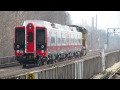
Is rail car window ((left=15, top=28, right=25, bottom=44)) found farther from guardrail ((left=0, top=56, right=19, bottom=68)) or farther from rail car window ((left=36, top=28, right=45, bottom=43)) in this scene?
guardrail ((left=0, top=56, right=19, bottom=68))

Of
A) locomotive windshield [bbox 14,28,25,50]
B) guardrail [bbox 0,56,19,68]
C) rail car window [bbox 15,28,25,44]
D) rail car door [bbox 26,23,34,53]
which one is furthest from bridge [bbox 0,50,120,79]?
rail car door [bbox 26,23,34,53]

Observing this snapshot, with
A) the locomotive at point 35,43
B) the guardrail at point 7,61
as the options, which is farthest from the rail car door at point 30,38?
the guardrail at point 7,61

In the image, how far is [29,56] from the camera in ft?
100

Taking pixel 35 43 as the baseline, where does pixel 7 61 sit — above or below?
below

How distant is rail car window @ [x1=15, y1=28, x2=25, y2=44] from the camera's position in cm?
3084

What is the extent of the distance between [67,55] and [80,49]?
770 cm

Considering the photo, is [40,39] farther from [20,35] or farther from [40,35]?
[20,35]

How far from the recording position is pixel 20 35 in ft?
102

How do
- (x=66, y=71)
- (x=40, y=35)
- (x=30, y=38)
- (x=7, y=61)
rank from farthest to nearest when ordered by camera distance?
(x=7, y=61) → (x=40, y=35) → (x=30, y=38) → (x=66, y=71)

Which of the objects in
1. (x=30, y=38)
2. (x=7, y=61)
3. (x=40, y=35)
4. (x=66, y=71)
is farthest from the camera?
(x=7, y=61)

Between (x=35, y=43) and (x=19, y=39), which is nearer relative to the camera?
(x=35, y=43)

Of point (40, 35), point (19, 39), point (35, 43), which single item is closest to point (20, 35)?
point (19, 39)

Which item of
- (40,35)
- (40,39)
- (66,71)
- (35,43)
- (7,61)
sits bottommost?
(7,61)
